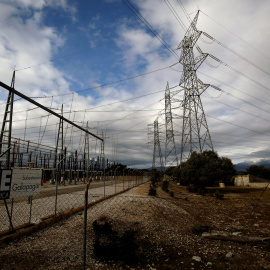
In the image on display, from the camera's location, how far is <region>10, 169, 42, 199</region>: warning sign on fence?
5.68 metres

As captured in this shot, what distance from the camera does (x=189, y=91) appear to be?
3356cm

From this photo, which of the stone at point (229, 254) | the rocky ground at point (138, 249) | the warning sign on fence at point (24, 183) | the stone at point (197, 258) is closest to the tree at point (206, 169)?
the rocky ground at point (138, 249)

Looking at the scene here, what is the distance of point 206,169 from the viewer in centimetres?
3075

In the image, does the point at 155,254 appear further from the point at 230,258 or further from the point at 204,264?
the point at 230,258

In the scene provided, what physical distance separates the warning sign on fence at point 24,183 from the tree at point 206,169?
91.9 ft

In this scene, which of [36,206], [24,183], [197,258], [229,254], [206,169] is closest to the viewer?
[197,258]

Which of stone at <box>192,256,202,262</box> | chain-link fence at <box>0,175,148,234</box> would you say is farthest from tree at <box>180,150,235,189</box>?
stone at <box>192,256,202,262</box>

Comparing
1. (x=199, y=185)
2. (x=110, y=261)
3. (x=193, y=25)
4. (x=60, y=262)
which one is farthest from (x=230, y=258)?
(x=193, y=25)

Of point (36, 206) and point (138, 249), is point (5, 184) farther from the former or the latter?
point (36, 206)

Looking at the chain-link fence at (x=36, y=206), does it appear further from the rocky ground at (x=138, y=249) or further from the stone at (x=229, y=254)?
the stone at (x=229, y=254)

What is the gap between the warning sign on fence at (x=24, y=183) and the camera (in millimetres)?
5684

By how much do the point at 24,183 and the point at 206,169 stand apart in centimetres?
2936

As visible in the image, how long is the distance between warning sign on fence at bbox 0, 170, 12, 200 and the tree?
2899cm

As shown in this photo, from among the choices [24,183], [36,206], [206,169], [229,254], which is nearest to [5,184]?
[24,183]
